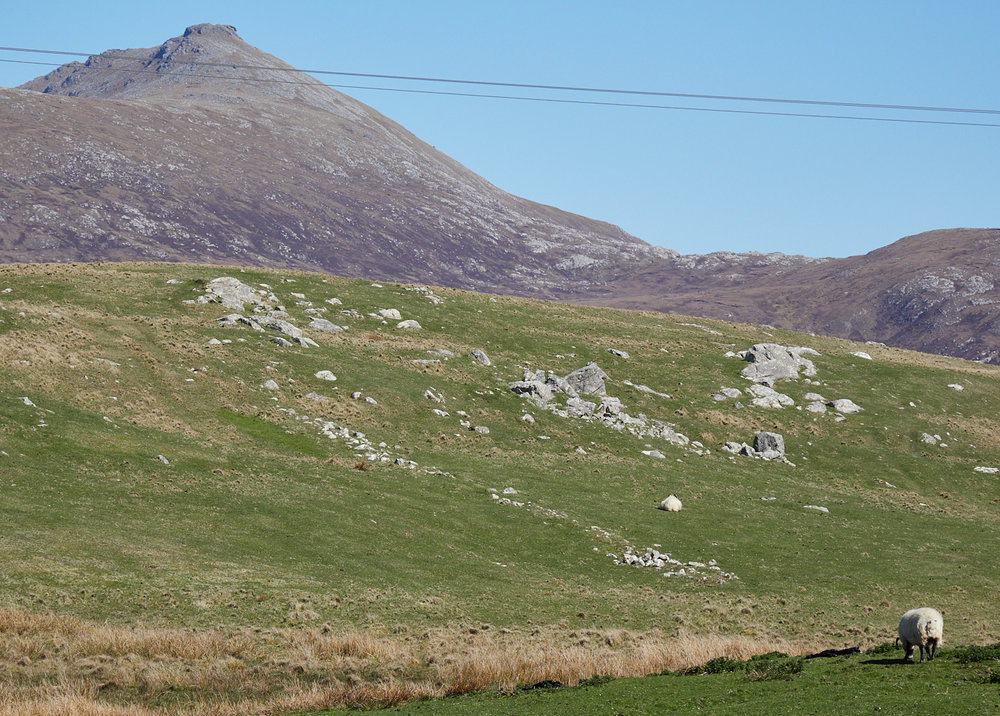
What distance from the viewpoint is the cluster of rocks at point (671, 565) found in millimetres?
42594

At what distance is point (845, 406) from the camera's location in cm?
7600

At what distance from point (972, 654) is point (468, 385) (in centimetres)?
5028

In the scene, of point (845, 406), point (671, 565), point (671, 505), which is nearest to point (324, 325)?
point (671, 505)

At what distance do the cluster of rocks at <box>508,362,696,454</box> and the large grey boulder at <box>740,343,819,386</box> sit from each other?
53.2 ft

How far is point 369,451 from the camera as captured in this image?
53.6 m

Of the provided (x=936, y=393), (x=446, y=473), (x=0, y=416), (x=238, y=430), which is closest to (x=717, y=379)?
(x=936, y=393)

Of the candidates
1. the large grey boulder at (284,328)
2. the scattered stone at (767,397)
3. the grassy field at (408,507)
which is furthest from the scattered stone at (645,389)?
the large grey boulder at (284,328)

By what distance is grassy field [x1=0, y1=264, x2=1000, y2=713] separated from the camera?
79.1 ft

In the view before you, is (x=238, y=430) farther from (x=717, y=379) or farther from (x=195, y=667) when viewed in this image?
(x=717, y=379)

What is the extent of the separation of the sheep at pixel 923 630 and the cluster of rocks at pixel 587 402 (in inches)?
1743

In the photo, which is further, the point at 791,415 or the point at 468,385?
the point at 791,415

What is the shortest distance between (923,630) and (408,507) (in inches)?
1162

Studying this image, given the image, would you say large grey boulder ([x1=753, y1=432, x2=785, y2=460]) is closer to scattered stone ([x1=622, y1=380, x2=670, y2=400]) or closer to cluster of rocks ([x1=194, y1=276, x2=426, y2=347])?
scattered stone ([x1=622, y1=380, x2=670, y2=400])

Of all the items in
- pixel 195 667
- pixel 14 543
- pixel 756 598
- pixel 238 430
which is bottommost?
pixel 756 598
